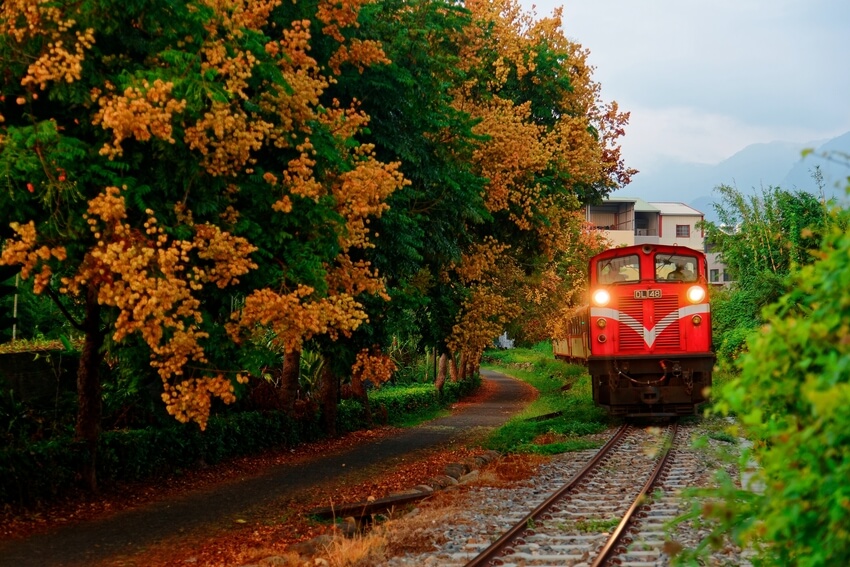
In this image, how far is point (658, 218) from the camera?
73625 mm

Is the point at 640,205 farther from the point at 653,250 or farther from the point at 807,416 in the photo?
the point at 807,416

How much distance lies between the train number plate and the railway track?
475 centimetres

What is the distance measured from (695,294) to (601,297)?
6.86ft

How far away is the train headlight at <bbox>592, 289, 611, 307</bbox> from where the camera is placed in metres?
19.8

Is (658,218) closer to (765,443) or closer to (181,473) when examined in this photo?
(181,473)

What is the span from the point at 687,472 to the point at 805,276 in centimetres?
1093

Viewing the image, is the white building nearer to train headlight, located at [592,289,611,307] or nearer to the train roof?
the train roof

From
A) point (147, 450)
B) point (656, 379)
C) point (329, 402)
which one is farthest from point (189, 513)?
point (656, 379)

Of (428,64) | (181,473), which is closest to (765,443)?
(428,64)

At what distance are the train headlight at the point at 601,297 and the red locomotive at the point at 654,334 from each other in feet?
0.08

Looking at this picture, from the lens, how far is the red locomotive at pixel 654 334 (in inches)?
758

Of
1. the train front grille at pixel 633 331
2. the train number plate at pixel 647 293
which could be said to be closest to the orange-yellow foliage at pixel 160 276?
the train front grille at pixel 633 331

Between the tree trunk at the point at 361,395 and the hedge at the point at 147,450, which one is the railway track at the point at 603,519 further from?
the tree trunk at the point at 361,395

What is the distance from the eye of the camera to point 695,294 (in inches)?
771
